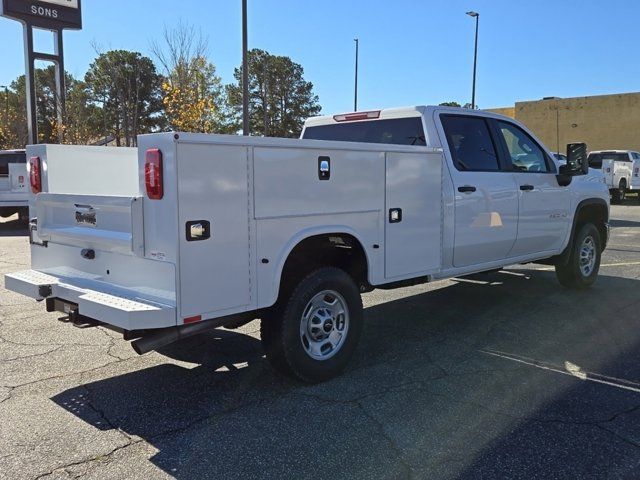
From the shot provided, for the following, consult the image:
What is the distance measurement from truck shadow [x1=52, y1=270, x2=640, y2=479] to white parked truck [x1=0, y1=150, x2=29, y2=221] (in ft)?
40.1

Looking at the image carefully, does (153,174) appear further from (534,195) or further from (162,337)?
(534,195)

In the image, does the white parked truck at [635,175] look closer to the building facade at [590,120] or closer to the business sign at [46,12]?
the building facade at [590,120]

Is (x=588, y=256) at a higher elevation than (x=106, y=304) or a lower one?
lower

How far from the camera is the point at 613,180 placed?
23656 millimetres

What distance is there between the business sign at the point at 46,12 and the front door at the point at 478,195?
19441 millimetres

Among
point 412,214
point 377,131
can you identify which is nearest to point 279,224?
point 412,214

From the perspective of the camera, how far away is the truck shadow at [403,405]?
10.6 feet

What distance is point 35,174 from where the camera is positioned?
4.72 metres

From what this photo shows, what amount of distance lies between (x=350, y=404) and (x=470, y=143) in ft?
9.92

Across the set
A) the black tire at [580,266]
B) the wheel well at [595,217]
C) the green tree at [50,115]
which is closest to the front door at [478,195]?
the black tire at [580,266]

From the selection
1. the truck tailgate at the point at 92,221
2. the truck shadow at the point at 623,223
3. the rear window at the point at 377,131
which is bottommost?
the truck shadow at the point at 623,223

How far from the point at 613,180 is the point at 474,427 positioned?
23142 millimetres

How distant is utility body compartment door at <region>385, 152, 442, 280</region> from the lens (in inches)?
186

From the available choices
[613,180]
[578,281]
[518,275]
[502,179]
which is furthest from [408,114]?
[613,180]
